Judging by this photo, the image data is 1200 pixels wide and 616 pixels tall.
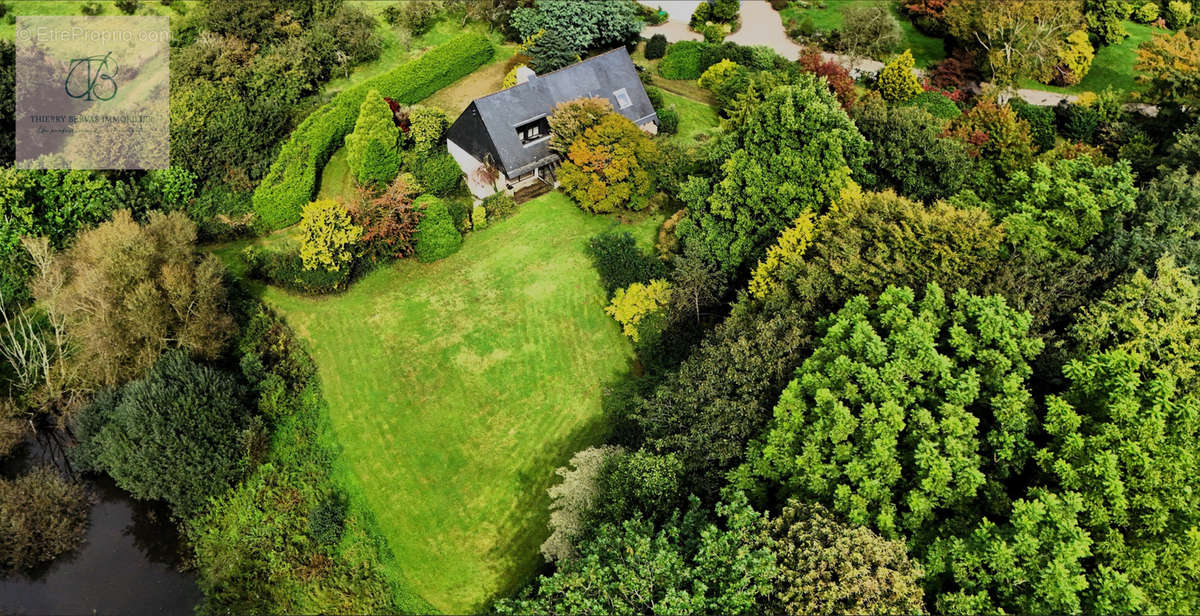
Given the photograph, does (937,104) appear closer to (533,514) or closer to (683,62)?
(683,62)

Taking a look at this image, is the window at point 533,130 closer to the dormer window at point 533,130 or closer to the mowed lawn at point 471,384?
the dormer window at point 533,130

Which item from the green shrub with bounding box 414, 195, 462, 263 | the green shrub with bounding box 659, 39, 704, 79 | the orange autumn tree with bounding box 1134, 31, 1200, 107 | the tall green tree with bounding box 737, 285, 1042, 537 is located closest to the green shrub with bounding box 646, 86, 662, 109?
the green shrub with bounding box 659, 39, 704, 79

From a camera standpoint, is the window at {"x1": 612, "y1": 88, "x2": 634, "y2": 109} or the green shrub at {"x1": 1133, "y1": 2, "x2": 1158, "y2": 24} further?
the green shrub at {"x1": 1133, "y1": 2, "x2": 1158, "y2": 24}

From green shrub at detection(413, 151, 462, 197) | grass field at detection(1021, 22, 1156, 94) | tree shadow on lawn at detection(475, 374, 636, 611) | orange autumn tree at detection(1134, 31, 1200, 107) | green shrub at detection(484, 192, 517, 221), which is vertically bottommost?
tree shadow on lawn at detection(475, 374, 636, 611)

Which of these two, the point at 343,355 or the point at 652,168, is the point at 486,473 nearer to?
the point at 343,355

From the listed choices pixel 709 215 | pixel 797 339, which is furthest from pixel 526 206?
pixel 797 339

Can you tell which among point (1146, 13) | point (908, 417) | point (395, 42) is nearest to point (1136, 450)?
point (908, 417)

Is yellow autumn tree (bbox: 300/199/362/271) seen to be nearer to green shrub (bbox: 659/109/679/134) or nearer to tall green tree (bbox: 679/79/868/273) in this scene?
tall green tree (bbox: 679/79/868/273)
